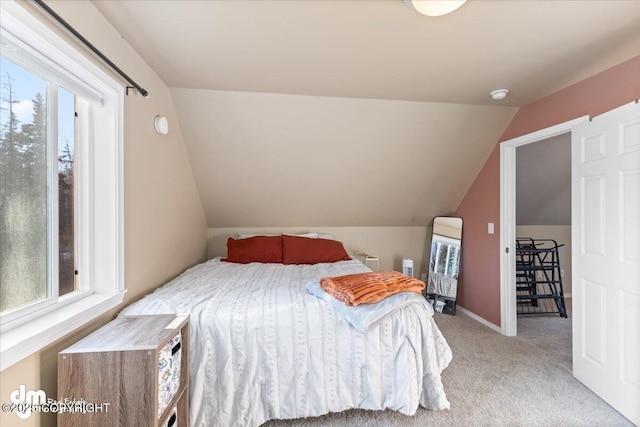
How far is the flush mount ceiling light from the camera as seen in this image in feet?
3.89

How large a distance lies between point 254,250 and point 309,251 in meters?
0.61

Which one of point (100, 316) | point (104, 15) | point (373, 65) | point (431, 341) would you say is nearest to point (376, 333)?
point (431, 341)

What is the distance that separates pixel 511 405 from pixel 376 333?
3.35 feet

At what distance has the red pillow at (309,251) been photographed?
3.04 meters

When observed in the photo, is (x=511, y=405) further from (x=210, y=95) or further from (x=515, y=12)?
(x=210, y=95)

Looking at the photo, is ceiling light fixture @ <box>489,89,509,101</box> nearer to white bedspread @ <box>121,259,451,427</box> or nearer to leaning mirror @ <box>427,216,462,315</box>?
leaning mirror @ <box>427,216,462,315</box>

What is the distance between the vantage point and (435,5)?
47.4 inches

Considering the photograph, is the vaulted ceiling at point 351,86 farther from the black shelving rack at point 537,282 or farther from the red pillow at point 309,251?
the black shelving rack at point 537,282

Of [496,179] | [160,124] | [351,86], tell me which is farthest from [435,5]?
[496,179]

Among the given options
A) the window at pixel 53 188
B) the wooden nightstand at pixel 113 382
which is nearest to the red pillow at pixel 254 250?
the window at pixel 53 188

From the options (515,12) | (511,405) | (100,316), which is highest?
(515,12)

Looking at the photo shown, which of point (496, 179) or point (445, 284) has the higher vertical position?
point (496, 179)

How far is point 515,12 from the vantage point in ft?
4.46

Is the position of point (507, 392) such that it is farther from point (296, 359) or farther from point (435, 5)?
point (435, 5)
